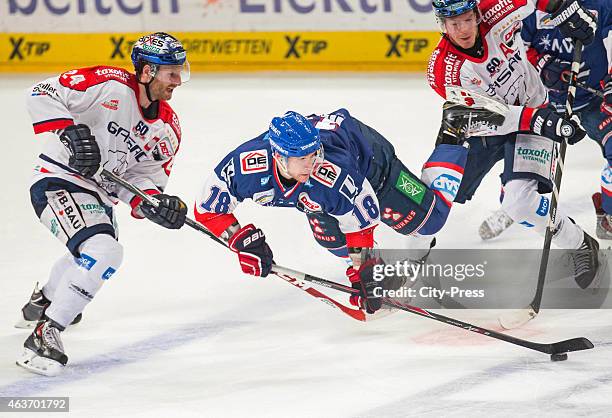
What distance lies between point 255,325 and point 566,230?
138 centimetres

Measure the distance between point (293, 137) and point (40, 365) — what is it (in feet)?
4.14

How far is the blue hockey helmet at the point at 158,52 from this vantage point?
13.3 feet

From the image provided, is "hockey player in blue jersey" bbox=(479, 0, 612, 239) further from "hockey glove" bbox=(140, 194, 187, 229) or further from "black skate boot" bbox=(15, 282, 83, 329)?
"black skate boot" bbox=(15, 282, 83, 329)

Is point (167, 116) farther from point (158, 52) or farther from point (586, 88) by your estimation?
→ point (586, 88)

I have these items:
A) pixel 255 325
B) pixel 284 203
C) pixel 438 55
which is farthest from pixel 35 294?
pixel 438 55

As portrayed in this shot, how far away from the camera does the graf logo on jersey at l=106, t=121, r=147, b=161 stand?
4133mm

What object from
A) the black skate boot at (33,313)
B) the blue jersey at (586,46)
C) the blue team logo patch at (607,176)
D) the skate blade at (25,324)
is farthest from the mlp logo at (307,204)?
the blue team logo patch at (607,176)

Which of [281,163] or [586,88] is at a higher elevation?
[586,88]

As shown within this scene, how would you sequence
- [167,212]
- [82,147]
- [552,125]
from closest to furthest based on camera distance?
[82,147] → [167,212] → [552,125]

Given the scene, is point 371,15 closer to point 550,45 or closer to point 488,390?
point 550,45

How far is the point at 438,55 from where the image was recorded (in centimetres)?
441

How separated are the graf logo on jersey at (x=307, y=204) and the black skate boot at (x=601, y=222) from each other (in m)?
1.83

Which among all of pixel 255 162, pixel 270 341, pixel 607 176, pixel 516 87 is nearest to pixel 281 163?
pixel 255 162

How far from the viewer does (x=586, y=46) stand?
15.3 ft
